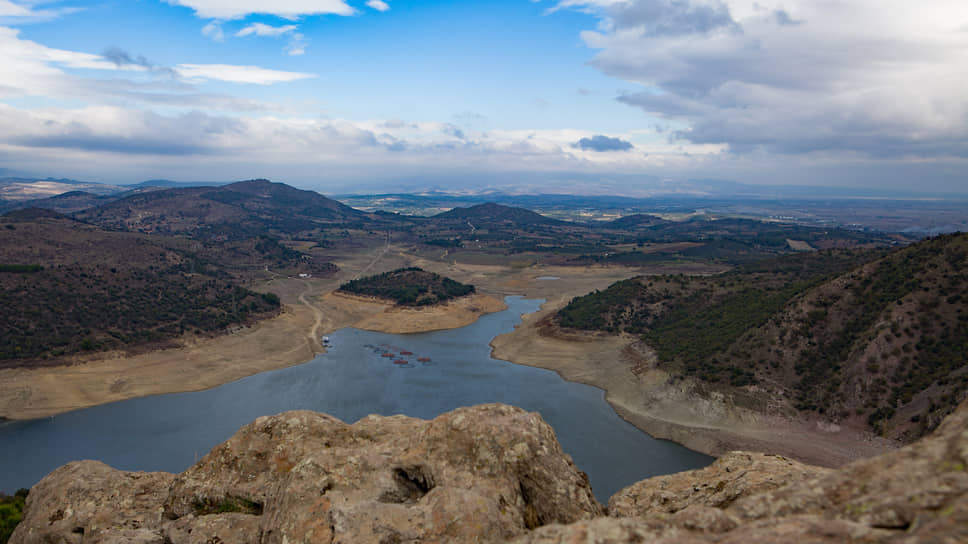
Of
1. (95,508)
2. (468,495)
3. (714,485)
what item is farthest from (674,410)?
(95,508)

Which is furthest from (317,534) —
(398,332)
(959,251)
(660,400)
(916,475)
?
(398,332)

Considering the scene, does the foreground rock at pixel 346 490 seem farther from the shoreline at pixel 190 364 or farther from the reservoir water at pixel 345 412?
the shoreline at pixel 190 364

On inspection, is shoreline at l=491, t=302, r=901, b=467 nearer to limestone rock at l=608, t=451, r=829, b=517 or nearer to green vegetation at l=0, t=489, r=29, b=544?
limestone rock at l=608, t=451, r=829, b=517

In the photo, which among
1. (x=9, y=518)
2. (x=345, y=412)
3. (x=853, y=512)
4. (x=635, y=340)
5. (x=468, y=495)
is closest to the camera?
(x=853, y=512)

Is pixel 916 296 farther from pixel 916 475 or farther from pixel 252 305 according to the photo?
pixel 252 305

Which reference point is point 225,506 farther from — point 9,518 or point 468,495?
point 9,518

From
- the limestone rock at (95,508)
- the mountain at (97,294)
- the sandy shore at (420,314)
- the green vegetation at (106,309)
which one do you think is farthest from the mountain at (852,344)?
the mountain at (97,294)
